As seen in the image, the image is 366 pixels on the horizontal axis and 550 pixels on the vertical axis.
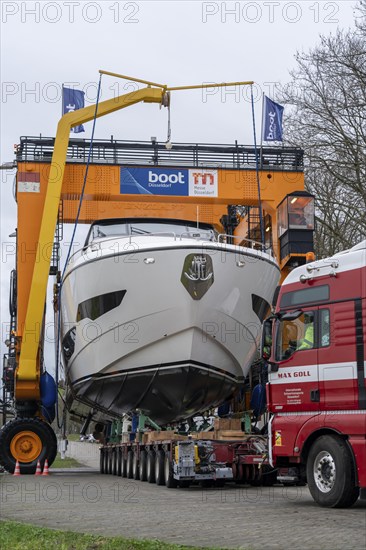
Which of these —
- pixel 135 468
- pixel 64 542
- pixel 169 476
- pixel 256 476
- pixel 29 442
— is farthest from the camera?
pixel 29 442

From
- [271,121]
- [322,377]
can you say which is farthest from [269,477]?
[271,121]

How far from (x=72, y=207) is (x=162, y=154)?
88.8 inches

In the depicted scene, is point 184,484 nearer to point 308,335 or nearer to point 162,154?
point 308,335

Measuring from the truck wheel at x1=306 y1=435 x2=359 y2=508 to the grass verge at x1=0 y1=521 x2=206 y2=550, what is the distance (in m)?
3.66

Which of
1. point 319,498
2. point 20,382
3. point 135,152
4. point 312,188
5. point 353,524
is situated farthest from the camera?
point 312,188

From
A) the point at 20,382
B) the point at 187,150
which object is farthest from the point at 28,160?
the point at 20,382

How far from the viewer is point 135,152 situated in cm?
1919

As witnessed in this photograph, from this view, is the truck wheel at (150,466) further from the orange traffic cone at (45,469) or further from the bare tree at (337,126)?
the bare tree at (337,126)

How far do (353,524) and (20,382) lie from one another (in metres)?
10.7

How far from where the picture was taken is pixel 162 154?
19328mm

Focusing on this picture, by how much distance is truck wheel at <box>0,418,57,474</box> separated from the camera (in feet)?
59.7

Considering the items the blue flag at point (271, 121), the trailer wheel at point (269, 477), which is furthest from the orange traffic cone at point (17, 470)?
the blue flag at point (271, 121)

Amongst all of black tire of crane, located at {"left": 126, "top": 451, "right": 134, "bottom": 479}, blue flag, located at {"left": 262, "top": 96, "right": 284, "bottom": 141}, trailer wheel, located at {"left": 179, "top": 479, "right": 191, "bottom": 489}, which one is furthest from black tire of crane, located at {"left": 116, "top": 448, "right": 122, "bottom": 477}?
blue flag, located at {"left": 262, "top": 96, "right": 284, "bottom": 141}

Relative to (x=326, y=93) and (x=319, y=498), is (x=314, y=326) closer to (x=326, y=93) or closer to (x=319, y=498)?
(x=319, y=498)
